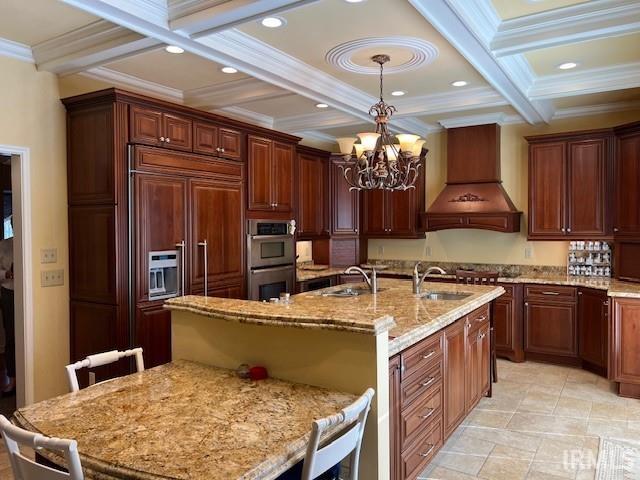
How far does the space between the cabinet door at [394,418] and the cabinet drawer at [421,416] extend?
0.05 metres

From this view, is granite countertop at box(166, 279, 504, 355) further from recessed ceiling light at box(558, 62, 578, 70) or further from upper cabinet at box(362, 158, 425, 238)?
upper cabinet at box(362, 158, 425, 238)

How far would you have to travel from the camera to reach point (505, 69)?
3.82 m

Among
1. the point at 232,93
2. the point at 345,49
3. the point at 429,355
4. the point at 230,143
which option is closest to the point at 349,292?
the point at 429,355

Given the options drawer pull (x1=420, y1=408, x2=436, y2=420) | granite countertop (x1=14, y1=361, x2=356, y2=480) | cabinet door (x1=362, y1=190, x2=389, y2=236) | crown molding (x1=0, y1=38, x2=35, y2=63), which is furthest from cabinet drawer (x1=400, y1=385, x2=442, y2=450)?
cabinet door (x1=362, y1=190, x2=389, y2=236)

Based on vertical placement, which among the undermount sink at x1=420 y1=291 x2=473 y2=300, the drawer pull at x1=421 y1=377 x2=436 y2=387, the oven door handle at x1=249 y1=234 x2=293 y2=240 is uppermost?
the oven door handle at x1=249 y1=234 x2=293 y2=240

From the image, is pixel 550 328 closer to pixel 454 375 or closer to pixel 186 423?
pixel 454 375

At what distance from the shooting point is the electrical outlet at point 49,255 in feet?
12.4

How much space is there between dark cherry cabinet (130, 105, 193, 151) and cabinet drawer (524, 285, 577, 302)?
3.77m

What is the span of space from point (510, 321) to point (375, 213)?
230cm

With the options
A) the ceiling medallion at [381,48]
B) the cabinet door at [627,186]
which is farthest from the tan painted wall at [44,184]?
the cabinet door at [627,186]

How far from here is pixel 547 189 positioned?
554 cm

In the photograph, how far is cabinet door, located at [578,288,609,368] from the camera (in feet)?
15.7

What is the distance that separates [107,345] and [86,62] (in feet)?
6.73

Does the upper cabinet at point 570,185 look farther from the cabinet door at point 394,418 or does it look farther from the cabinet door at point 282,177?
the cabinet door at point 394,418
